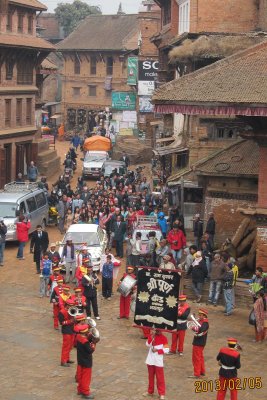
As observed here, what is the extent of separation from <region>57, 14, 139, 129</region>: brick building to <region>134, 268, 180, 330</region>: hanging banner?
6984cm

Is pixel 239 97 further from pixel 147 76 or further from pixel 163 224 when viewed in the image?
pixel 147 76

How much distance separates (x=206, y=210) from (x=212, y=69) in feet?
21.1

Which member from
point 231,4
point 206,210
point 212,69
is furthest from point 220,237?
point 231,4

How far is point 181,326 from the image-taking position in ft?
62.8

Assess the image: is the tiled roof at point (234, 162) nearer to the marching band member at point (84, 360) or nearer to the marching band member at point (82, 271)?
the marching band member at point (82, 271)

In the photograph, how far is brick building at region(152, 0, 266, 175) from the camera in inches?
1339

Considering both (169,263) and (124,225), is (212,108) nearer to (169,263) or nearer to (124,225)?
(169,263)

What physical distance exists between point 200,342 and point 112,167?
32.2m

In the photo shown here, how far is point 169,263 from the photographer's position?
75.2ft

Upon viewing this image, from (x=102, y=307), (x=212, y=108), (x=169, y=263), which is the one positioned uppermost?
Result: (x=212, y=108)

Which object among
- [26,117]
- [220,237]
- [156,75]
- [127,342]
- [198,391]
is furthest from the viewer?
[156,75]

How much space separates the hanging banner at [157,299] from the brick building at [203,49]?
15.8m

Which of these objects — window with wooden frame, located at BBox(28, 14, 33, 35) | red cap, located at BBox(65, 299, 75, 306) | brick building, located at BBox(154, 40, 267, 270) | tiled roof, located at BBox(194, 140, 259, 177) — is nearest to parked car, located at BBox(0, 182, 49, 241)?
tiled roof, located at BBox(194, 140, 259, 177)

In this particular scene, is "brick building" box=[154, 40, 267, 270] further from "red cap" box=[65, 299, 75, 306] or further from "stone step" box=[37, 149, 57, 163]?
"stone step" box=[37, 149, 57, 163]
